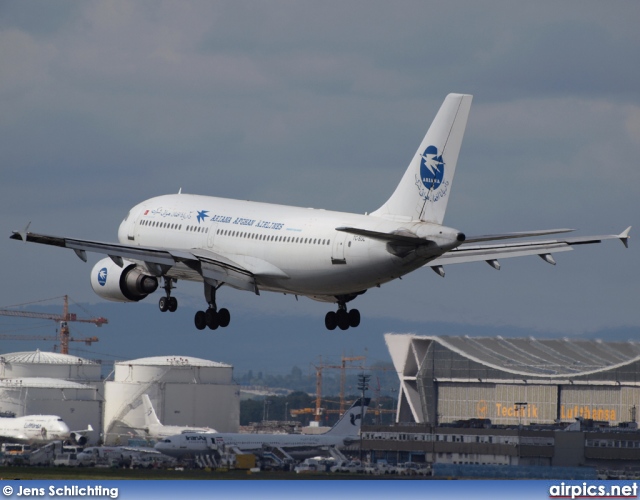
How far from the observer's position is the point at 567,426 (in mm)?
155375

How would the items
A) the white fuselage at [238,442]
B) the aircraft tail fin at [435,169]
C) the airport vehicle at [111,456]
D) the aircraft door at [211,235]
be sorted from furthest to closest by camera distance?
the white fuselage at [238,442] < the airport vehicle at [111,456] < the aircraft door at [211,235] < the aircraft tail fin at [435,169]

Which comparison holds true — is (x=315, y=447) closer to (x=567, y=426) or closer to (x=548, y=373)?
(x=567, y=426)

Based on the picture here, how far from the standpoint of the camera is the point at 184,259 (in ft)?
261

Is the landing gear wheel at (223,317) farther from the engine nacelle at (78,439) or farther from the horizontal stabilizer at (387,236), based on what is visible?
the engine nacelle at (78,439)

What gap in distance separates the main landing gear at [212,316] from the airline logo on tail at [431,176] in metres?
14.4

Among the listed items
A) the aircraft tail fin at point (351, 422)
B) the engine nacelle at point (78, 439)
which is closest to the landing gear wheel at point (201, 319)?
the aircraft tail fin at point (351, 422)

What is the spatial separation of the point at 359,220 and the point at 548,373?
130 meters

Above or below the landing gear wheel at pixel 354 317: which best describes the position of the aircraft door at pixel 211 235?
above

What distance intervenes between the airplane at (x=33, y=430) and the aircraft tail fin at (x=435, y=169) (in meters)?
107

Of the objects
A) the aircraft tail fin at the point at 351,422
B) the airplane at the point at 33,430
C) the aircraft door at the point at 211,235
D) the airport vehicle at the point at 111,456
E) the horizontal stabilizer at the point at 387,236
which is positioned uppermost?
the aircraft door at the point at 211,235

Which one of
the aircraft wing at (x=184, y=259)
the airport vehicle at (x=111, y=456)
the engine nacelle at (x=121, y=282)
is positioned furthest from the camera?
the airport vehicle at (x=111, y=456)

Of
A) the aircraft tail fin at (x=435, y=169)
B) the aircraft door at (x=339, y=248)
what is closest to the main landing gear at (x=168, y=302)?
the aircraft door at (x=339, y=248)

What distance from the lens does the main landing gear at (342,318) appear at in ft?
262

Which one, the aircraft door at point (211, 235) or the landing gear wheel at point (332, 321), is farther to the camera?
the aircraft door at point (211, 235)
